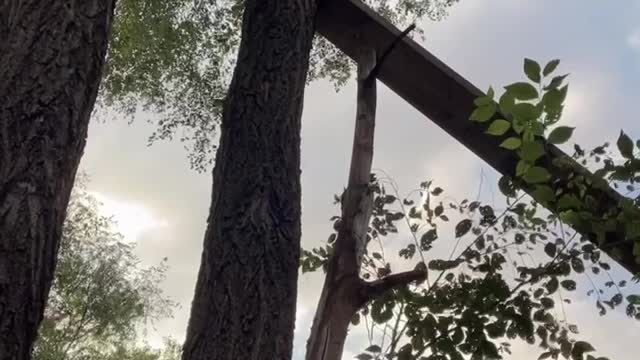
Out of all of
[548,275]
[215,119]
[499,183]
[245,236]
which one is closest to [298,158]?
[245,236]

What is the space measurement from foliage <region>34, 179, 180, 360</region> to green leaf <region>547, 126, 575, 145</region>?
7366mm

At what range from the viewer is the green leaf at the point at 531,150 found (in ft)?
5.09

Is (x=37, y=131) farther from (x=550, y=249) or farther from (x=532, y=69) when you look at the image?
(x=550, y=249)

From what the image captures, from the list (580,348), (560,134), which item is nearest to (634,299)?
(580,348)

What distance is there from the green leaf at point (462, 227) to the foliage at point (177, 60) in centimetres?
178

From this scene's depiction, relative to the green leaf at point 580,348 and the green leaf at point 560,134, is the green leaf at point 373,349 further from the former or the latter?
→ the green leaf at point 560,134

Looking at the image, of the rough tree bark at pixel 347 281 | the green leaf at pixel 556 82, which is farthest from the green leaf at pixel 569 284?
the green leaf at pixel 556 82

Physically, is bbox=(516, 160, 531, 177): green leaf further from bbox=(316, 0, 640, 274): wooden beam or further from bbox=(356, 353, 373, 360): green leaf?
bbox=(356, 353, 373, 360): green leaf

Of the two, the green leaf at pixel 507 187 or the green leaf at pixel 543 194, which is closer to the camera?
the green leaf at pixel 543 194

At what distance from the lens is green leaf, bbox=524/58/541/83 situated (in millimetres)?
1413

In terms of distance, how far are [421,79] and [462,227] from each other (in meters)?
0.48

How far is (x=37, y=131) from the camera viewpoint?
1.23 metres

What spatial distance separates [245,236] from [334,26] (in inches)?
42.8

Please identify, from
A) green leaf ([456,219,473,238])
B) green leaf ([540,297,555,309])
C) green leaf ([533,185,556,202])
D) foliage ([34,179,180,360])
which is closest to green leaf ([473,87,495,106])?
green leaf ([533,185,556,202])
